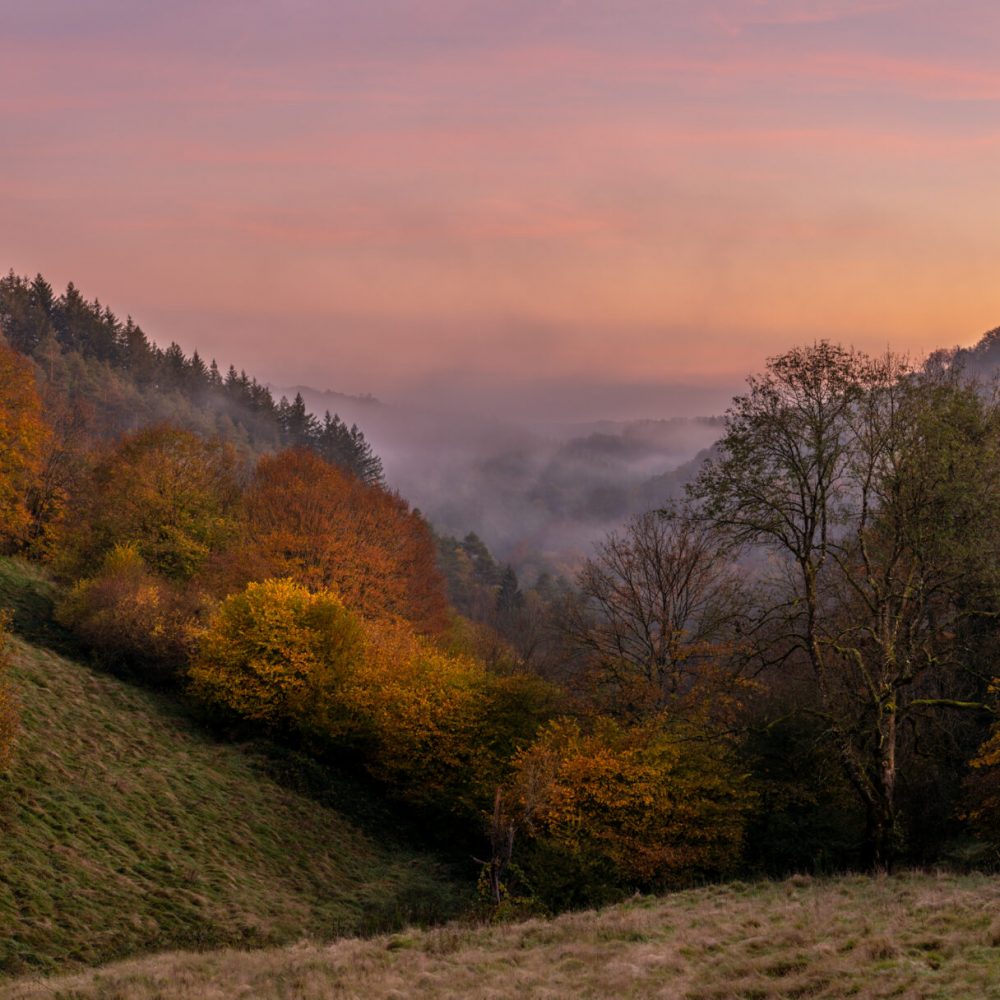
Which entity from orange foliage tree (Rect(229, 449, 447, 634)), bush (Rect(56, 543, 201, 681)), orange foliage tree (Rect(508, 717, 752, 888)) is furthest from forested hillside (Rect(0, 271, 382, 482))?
orange foliage tree (Rect(508, 717, 752, 888))

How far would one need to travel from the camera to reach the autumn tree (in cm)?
1949

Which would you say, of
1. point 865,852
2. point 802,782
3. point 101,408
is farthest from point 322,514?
point 101,408

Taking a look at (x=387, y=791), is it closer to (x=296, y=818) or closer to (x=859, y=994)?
(x=296, y=818)

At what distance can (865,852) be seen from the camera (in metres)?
21.2

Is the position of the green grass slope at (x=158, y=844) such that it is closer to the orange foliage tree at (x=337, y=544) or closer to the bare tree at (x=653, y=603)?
the bare tree at (x=653, y=603)

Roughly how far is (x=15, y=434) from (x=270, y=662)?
77.6 ft

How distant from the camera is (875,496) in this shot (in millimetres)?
21828

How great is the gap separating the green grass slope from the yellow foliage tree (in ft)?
6.02

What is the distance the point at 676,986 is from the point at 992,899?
19.4 feet

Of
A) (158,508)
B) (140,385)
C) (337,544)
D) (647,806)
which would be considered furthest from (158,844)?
(140,385)

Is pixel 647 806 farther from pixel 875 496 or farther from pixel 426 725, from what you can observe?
pixel 875 496

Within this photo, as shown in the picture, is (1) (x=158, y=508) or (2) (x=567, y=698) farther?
(1) (x=158, y=508)

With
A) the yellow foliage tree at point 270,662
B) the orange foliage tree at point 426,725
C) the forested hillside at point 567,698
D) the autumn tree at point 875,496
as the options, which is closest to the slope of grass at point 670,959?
the forested hillside at point 567,698

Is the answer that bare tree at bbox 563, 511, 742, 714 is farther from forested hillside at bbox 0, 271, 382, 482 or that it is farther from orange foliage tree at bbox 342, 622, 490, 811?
forested hillside at bbox 0, 271, 382, 482
